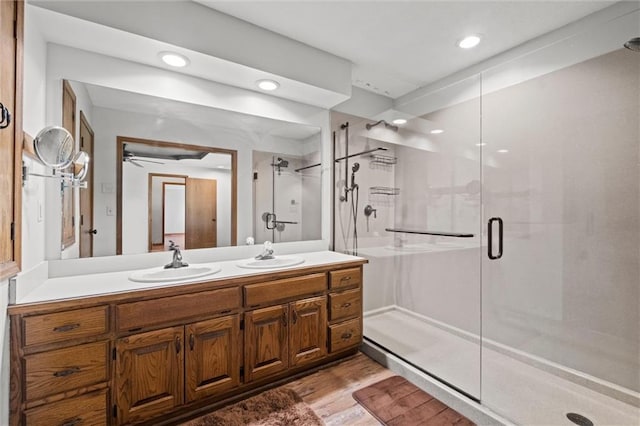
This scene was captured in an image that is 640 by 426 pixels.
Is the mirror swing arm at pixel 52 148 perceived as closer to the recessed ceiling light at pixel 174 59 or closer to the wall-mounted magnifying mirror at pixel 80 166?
the wall-mounted magnifying mirror at pixel 80 166

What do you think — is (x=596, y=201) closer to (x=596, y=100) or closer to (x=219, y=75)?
(x=596, y=100)

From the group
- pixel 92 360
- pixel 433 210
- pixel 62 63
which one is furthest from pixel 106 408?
pixel 433 210

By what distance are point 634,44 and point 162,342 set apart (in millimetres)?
3323

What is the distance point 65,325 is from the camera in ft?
4.58

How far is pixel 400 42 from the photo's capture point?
7.64 feet

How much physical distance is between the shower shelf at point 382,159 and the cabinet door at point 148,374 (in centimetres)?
244

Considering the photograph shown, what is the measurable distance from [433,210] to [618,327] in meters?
1.56

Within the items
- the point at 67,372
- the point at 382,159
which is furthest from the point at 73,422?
the point at 382,159

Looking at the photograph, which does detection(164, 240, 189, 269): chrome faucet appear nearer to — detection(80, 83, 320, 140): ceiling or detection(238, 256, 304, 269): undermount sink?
detection(238, 256, 304, 269): undermount sink

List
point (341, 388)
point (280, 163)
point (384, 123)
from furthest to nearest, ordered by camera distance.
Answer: point (384, 123)
point (280, 163)
point (341, 388)

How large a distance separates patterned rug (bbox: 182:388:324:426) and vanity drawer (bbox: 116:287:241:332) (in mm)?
638

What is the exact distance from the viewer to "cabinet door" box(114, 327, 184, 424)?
152 centimetres

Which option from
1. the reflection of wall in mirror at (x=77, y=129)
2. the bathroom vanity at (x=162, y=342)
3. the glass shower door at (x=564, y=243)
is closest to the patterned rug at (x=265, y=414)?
the bathroom vanity at (x=162, y=342)

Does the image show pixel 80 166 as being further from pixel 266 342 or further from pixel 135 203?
pixel 266 342
